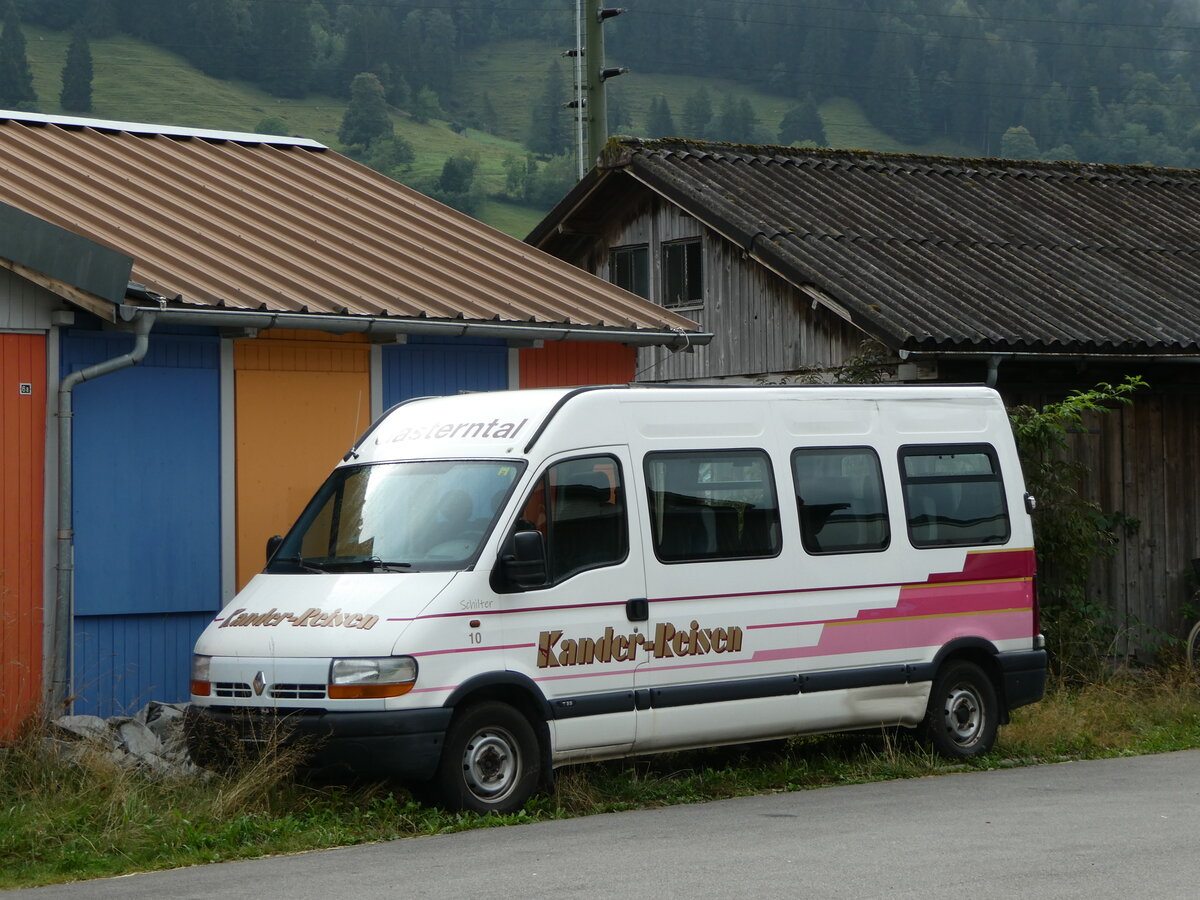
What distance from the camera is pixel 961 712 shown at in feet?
40.7

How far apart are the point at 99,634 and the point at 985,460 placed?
6127 millimetres

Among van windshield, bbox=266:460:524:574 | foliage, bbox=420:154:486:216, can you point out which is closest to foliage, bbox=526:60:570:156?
foliage, bbox=420:154:486:216

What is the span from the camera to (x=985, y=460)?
41.6 feet

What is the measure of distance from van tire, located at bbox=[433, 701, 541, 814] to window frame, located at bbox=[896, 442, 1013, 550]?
331cm

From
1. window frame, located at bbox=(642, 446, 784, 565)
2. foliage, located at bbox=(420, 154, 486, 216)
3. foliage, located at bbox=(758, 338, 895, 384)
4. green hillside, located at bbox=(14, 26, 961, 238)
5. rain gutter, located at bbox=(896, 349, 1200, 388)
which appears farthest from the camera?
green hillside, located at bbox=(14, 26, 961, 238)

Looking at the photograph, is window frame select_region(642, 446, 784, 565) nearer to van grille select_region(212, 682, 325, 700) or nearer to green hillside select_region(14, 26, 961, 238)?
van grille select_region(212, 682, 325, 700)

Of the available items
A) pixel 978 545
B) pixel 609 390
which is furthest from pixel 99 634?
pixel 978 545

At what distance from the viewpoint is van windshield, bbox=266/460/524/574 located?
33.9 ft

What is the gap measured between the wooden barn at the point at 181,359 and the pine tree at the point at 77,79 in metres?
91.2

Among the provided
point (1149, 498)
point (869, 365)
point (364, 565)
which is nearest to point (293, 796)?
point (364, 565)

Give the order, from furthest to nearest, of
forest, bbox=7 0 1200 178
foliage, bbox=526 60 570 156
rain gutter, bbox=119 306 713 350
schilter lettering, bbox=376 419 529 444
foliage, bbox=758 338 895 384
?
foliage, bbox=526 60 570 156 → forest, bbox=7 0 1200 178 → foliage, bbox=758 338 895 384 → rain gutter, bbox=119 306 713 350 → schilter lettering, bbox=376 419 529 444

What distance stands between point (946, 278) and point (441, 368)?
6778 millimetres

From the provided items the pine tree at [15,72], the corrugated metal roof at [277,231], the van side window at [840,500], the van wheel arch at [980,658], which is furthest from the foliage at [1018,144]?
the van side window at [840,500]

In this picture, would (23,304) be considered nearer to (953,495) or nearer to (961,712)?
(953,495)
